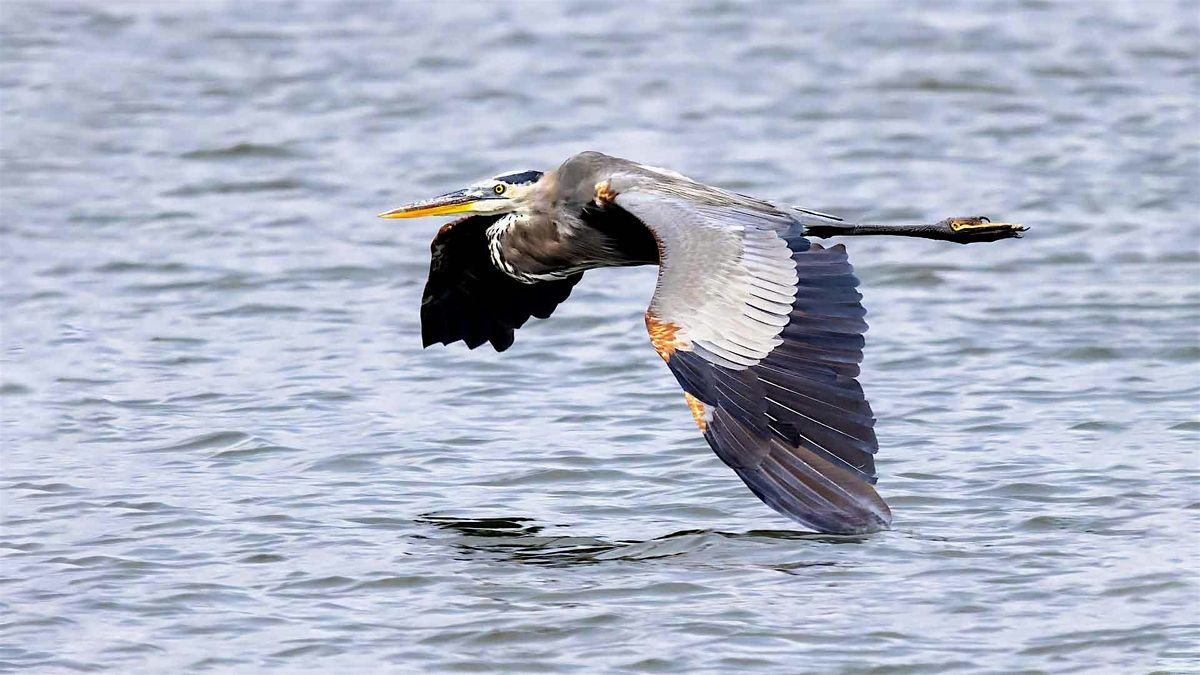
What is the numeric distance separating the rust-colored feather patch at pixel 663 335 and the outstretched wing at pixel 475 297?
236 centimetres

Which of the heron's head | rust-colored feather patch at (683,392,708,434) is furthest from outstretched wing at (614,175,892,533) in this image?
the heron's head

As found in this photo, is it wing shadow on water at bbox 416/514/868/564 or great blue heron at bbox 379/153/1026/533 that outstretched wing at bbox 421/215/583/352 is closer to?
great blue heron at bbox 379/153/1026/533

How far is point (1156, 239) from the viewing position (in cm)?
1455

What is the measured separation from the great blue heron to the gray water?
61cm

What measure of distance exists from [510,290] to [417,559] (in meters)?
Answer: 2.23

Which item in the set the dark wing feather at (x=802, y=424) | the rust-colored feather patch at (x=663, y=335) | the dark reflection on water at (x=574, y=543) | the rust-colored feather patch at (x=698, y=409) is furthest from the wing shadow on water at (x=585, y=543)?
Result: the rust-colored feather patch at (x=663, y=335)

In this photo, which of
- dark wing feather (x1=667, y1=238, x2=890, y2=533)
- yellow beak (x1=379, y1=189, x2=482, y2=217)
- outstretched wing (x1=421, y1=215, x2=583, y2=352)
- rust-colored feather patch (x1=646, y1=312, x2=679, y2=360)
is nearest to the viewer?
dark wing feather (x1=667, y1=238, x2=890, y2=533)

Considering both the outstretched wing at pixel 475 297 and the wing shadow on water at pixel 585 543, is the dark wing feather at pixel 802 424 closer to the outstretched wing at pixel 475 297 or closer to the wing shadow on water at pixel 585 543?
the wing shadow on water at pixel 585 543

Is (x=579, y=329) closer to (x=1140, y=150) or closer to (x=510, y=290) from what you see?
(x=510, y=290)

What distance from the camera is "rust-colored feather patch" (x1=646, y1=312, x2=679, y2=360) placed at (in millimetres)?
8109

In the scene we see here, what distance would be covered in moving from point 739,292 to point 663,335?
466 mm

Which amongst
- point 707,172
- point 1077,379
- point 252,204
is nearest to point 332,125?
point 252,204

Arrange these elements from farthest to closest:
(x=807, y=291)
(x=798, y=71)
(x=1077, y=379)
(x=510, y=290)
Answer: (x=798, y=71), (x=1077, y=379), (x=510, y=290), (x=807, y=291)

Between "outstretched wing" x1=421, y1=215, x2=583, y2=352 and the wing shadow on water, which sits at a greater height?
"outstretched wing" x1=421, y1=215, x2=583, y2=352
